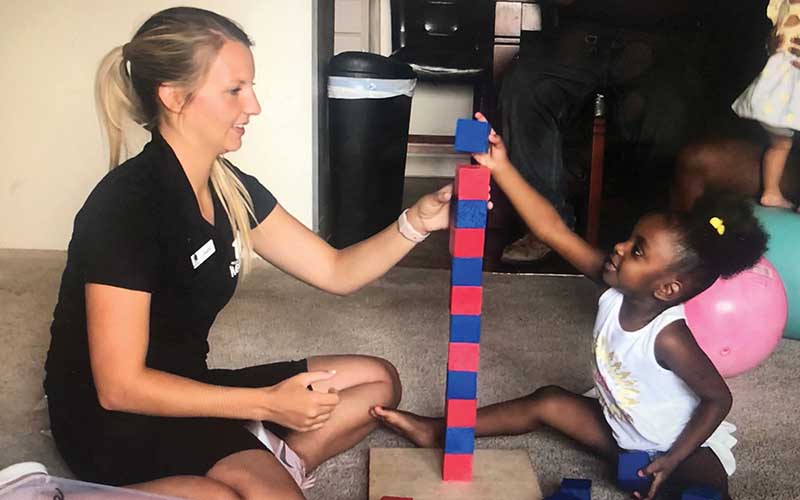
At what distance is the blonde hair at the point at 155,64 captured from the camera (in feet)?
A: 2.14

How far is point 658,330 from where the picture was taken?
2.54 ft

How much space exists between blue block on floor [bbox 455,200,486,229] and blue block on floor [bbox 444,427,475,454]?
0.67 ft

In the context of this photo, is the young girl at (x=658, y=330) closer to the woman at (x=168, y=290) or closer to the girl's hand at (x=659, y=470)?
the girl's hand at (x=659, y=470)

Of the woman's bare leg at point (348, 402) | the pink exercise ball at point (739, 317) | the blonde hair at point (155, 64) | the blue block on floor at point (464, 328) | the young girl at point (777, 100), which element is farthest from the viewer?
the young girl at point (777, 100)

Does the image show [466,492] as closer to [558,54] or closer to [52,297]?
[52,297]

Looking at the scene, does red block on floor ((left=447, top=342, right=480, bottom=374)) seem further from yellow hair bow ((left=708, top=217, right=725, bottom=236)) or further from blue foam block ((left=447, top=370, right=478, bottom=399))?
yellow hair bow ((left=708, top=217, right=725, bottom=236))

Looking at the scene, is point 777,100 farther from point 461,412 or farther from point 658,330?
point 461,412

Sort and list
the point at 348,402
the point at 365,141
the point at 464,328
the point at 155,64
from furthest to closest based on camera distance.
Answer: the point at 365,141, the point at 348,402, the point at 464,328, the point at 155,64

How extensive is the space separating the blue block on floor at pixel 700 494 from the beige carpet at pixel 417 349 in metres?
0.09

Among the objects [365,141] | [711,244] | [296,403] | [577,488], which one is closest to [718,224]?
[711,244]

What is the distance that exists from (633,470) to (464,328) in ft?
0.75

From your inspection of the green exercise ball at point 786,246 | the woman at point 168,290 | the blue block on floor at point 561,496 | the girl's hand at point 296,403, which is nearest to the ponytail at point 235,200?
the woman at point 168,290

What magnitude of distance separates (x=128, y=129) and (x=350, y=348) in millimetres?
534

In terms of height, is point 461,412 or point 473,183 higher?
point 473,183
